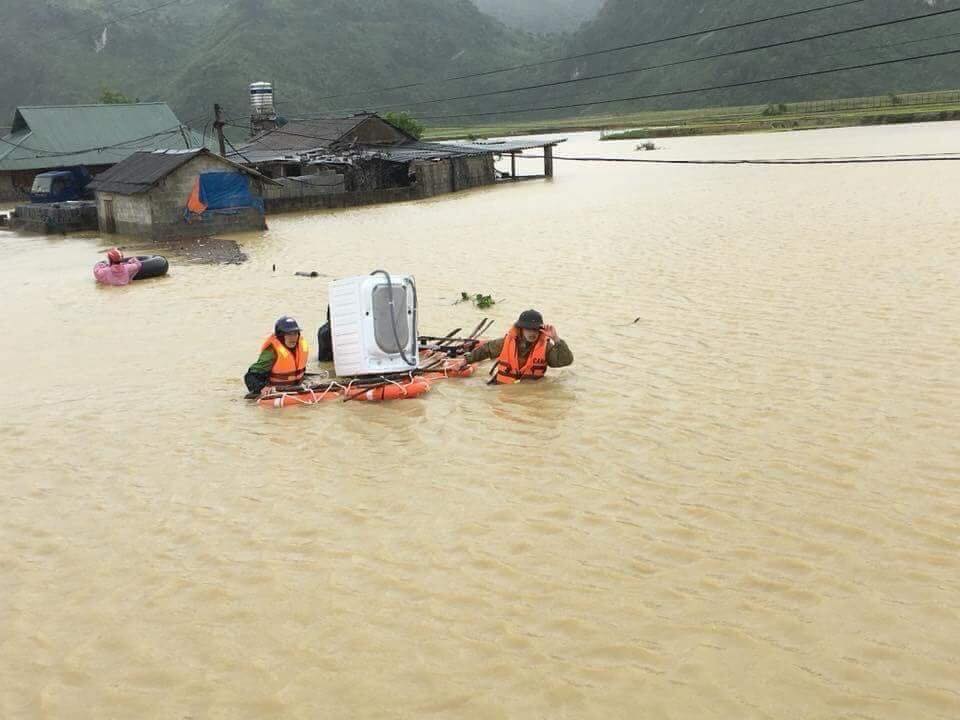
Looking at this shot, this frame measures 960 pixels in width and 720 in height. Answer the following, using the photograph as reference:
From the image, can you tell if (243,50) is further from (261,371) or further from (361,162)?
(261,371)

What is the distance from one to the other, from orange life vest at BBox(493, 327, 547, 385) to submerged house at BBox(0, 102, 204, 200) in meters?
37.7

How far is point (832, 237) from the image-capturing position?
67.9 ft

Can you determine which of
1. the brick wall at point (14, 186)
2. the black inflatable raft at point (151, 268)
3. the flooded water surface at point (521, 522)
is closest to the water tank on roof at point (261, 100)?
the brick wall at point (14, 186)

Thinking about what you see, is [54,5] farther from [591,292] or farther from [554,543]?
[554,543]

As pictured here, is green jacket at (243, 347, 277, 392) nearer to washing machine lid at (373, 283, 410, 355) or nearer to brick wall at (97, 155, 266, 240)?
washing machine lid at (373, 283, 410, 355)

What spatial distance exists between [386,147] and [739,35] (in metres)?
92.4

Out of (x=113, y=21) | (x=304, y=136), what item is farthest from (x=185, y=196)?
(x=113, y=21)

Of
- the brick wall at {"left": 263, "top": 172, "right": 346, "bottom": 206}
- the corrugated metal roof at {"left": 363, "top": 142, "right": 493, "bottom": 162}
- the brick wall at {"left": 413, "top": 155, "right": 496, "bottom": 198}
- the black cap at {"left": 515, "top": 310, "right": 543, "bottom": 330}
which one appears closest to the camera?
the black cap at {"left": 515, "top": 310, "right": 543, "bottom": 330}

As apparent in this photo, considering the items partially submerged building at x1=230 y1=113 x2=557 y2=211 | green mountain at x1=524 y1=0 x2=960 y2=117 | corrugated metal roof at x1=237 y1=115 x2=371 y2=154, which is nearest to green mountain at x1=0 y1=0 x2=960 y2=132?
green mountain at x1=524 y1=0 x2=960 y2=117

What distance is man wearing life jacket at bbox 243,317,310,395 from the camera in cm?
1091

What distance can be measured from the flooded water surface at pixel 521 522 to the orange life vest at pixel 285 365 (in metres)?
0.59

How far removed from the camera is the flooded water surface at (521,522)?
5.46 metres

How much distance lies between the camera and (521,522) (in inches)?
293

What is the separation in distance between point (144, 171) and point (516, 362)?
932 inches
